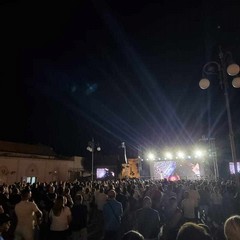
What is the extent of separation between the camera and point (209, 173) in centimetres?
3281

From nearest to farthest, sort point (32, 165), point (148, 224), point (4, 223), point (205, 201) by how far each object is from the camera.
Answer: point (4, 223) < point (148, 224) < point (205, 201) < point (32, 165)

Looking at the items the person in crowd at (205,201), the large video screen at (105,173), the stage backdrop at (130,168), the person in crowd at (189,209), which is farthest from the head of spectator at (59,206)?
the stage backdrop at (130,168)

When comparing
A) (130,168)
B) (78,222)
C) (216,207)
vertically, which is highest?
(130,168)

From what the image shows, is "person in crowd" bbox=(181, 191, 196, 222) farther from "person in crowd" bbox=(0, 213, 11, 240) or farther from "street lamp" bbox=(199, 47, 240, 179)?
"person in crowd" bbox=(0, 213, 11, 240)

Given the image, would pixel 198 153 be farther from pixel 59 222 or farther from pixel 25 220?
pixel 25 220

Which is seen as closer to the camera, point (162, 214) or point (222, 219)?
point (162, 214)

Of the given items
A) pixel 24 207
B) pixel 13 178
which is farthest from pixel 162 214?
pixel 13 178

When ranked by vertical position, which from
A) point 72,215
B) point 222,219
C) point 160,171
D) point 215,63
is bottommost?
point 222,219

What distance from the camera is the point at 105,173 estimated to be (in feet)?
147

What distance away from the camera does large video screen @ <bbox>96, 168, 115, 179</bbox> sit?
43.8m

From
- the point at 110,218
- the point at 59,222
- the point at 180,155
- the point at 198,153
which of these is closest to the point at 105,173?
the point at 180,155

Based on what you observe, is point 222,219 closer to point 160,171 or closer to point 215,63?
point 215,63

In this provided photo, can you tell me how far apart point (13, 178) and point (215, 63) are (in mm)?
29998

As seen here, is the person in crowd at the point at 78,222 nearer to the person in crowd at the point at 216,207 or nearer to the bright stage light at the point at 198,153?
the person in crowd at the point at 216,207
